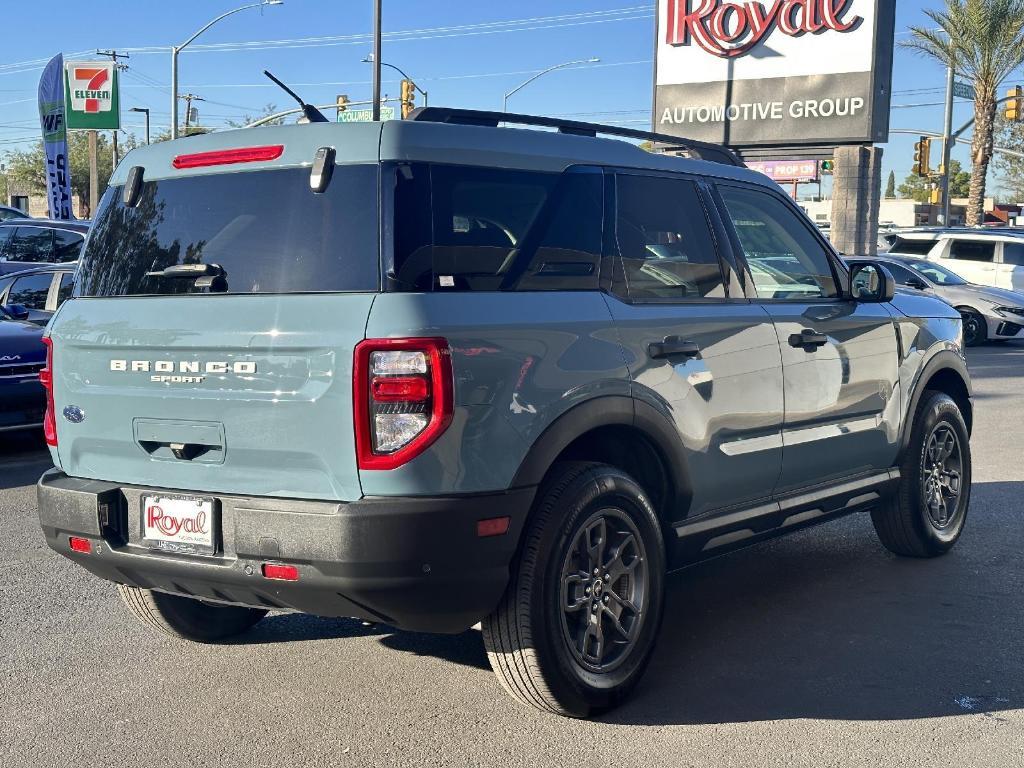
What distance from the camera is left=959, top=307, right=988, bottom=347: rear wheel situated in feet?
68.5

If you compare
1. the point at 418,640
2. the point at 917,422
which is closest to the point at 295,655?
the point at 418,640

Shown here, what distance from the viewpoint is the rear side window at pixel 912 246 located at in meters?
24.6

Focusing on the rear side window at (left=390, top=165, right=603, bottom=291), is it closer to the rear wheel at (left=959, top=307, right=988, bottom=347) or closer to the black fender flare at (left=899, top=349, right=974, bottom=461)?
the black fender flare at (left=899, top=349, right=974, bottom=461)

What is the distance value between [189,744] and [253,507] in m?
0.82

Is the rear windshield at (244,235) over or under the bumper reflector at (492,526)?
over

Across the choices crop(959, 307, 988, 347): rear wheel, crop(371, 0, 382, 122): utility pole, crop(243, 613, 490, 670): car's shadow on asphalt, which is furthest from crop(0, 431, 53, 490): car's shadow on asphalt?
crop(371, 0, 382, 122): utility pole

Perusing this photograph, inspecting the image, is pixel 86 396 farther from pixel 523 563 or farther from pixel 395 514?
pixel 523 563

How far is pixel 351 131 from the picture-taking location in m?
3.99

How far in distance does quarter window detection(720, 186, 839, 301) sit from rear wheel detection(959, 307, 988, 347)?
16.2 m

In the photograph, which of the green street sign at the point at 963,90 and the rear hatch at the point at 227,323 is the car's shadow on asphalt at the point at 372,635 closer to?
the rear hatch at the point at 227,323

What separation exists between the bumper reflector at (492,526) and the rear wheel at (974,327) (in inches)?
733

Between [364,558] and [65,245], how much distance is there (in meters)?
13.2

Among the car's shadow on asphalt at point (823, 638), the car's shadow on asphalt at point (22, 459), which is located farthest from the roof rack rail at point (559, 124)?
the car's shadow on asphalt at point (22, 459)

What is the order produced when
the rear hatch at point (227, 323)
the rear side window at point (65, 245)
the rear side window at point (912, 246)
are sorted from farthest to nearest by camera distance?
the rear side window at point (912, 246), the rear side window at point (65, 245), the rear hatch at point (227, 323)
